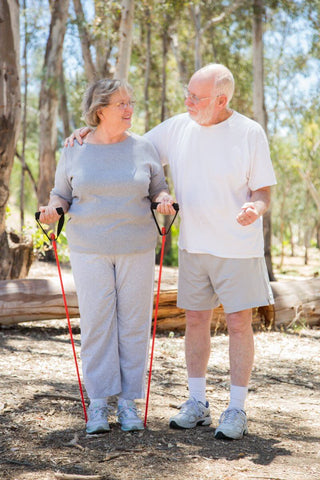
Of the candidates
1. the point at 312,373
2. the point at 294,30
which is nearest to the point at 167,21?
the point at 294,30

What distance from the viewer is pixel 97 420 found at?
10.3 feet

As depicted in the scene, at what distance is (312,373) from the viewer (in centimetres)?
498

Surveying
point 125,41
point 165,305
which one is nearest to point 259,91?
point 125,41

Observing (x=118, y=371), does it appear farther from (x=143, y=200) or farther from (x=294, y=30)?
(x=294, y=30)

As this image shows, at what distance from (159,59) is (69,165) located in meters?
18.2

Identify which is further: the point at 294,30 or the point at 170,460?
the point at 294,30

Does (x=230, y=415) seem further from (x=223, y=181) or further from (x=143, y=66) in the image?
(x=143, y=66)

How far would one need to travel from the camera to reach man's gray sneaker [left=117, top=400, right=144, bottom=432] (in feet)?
10.5

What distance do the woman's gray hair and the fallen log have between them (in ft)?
9.59

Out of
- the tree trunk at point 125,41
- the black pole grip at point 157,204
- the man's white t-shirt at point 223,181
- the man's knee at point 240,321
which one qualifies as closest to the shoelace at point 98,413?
the man's knee at point 240,321

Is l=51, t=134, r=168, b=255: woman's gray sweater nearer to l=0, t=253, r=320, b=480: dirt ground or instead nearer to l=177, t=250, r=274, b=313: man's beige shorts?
l=177, t=250, r=274, b=313: man's beige shorts

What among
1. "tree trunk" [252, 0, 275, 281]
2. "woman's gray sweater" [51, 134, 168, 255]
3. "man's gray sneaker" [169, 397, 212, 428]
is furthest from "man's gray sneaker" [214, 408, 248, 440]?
"tree trunk" [252, 0, 275, 281]

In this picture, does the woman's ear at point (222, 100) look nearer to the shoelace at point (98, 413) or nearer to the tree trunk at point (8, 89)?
the shoelace at point (98, 413)

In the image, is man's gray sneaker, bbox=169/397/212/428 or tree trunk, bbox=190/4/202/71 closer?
man's gray sneaker, bbox=169/397/212/428
